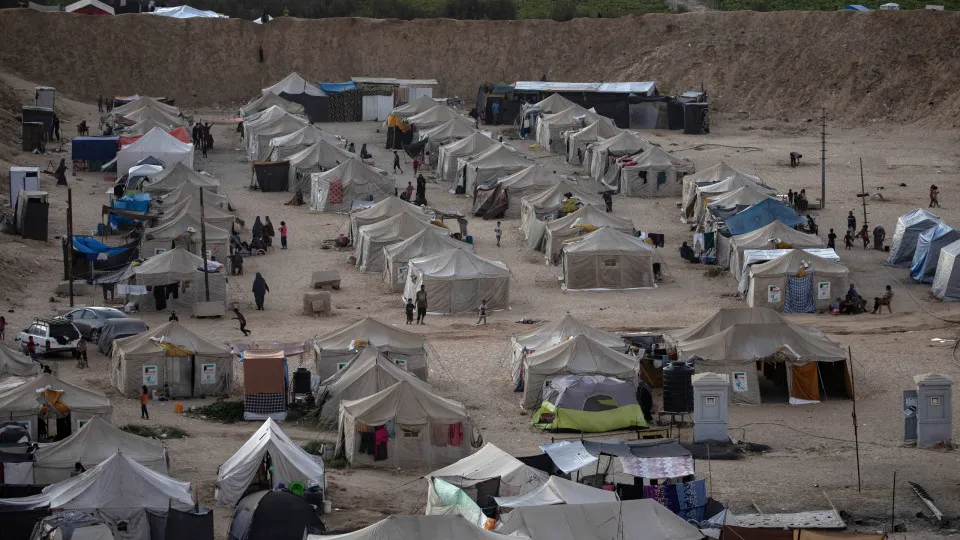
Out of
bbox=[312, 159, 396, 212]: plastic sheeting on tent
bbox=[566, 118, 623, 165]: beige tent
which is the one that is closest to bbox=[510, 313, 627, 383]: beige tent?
bbox=[312, 159, 396, 212]: plastic sheeting on tent

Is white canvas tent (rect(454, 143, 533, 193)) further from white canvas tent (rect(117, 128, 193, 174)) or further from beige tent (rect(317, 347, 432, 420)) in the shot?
beige tent (rect(317, 347, 432, 420))

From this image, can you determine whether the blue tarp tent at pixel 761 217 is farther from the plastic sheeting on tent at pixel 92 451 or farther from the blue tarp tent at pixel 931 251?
the plastic sheeting on tent at pixel 92 451

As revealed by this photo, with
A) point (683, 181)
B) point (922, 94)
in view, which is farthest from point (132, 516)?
point (922, 94)

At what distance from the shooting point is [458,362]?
3481 centimetres

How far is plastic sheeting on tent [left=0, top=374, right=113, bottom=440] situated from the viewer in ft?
90.5

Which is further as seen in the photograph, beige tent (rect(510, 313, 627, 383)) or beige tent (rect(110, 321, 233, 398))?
beige tent (rect(510, 313, 627, 383))

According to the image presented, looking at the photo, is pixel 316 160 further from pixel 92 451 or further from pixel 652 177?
pixel 92 451

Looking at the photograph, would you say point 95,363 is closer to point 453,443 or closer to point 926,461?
point 453,443

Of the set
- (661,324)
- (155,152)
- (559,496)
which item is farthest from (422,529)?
(155,152)

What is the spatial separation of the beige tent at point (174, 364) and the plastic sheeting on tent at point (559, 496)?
1063 centimetres

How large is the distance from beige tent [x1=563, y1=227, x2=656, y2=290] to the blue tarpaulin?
3367cm

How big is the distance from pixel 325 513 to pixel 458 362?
10.5m

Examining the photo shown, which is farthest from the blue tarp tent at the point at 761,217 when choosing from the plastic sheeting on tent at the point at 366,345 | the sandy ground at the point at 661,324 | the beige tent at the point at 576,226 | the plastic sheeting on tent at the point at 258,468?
the plastic sheeting on tent at the point at 258,468

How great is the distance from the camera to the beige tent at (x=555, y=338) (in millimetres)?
32469
